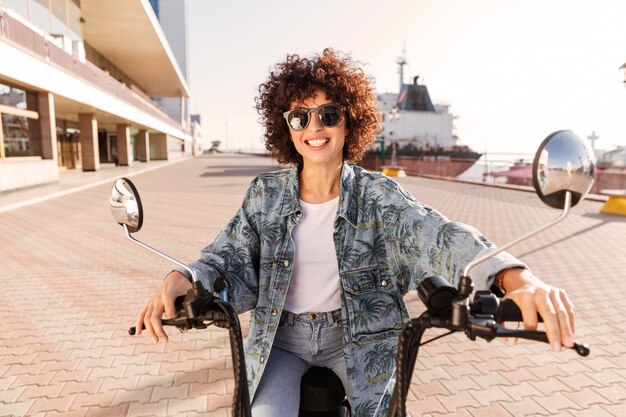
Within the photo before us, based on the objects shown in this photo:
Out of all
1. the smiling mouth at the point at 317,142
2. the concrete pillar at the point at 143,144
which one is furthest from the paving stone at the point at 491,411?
the concrete pillar at the point at 143,144

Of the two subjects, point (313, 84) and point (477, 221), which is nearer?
point (313, 84)

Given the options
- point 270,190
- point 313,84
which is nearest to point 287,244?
point 270,190

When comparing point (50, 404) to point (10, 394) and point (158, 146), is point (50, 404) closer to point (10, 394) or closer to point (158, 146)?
point (10, 394)

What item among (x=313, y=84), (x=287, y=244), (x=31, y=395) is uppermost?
(x=313, y=84)

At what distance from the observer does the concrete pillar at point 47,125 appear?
16312 mm

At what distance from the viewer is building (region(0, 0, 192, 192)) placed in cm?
1417

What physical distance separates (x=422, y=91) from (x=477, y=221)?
3921cm

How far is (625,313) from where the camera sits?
4.61m

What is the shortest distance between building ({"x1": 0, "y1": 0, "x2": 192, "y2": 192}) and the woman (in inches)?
546

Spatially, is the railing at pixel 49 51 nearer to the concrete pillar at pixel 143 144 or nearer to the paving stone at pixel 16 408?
the paving stone at pixel 16 408

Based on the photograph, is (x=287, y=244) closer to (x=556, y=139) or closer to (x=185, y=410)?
(x=556, y=139)

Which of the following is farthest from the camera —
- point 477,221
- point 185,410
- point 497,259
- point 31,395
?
point 477,221

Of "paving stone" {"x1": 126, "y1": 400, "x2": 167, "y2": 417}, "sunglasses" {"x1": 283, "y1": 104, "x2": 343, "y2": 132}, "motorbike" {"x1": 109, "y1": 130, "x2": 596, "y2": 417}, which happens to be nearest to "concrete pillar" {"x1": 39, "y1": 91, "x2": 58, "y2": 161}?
"paving stone" {"x1": 126, "y1": 400, "x2": 167, "y2": 417}

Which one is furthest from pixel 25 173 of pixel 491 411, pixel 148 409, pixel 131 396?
pixel 491 411
